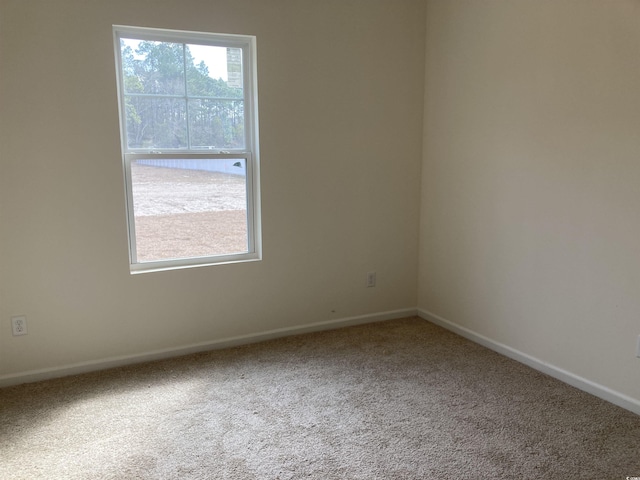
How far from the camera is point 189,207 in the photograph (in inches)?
125

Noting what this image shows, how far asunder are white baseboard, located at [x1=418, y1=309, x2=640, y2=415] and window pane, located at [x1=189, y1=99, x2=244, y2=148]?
203cm

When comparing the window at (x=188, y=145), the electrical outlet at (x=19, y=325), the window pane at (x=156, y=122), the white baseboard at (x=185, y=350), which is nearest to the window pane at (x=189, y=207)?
the window at (x=188, y=145)

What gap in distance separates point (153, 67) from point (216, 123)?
0.49 meters

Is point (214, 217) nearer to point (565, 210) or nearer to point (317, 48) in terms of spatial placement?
point (317, 48)

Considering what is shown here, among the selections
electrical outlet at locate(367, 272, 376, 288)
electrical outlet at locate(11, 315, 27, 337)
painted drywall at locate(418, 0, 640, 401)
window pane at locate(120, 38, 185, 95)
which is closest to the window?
window pane at locate(120, 38, 185, 95)

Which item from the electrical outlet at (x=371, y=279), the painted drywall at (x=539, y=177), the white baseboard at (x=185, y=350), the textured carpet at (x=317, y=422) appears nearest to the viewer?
the textured carpet at (x=317, y=422)

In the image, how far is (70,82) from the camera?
2.68m

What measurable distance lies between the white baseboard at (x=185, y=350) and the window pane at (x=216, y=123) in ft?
4.35

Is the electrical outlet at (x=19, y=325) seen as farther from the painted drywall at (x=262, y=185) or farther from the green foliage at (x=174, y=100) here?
the green foliage at (x=174, y=100)

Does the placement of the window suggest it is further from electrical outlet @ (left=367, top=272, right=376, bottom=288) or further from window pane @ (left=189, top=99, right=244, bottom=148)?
electrical outlet @ (left=367, top=272, right=376, bottom=288)

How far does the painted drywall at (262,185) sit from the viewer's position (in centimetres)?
266

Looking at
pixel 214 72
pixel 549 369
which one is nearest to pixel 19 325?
pixel 214 72

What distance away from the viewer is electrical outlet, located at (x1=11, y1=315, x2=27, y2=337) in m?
2.75

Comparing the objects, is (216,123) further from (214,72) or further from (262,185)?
(262,185)
